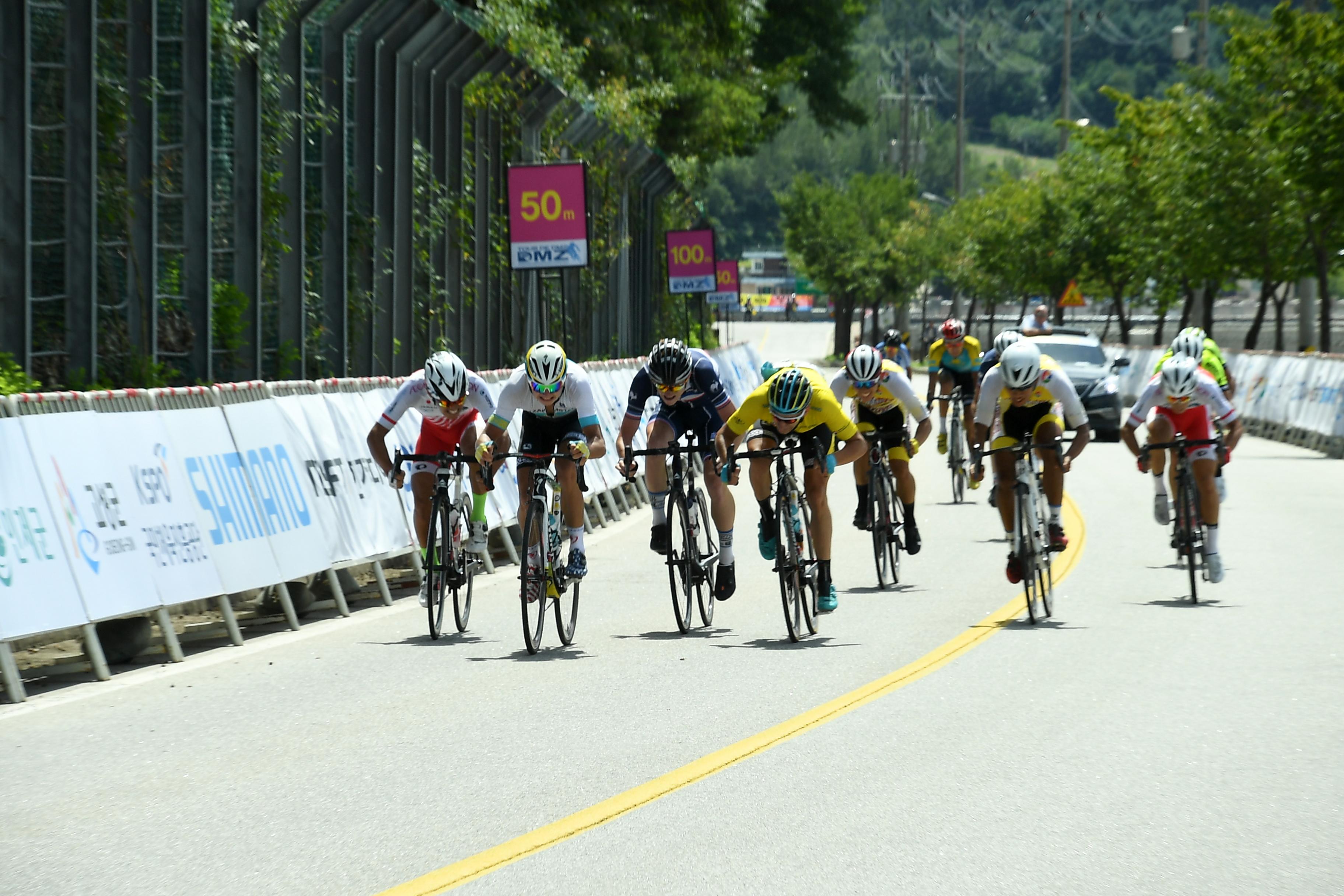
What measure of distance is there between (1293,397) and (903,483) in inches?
782

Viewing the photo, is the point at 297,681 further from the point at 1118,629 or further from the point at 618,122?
the point at 618,122

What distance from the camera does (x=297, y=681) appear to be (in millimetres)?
9766

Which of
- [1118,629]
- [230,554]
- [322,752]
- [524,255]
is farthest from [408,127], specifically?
[322,752]

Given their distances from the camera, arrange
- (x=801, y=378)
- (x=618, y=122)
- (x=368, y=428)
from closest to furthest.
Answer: (x=801, y=378)
(x=368, y=428)
(x=618, y=122)

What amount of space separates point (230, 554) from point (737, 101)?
3599 centimetres

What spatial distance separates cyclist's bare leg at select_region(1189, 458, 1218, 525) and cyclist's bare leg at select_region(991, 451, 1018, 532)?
1446 millimetres

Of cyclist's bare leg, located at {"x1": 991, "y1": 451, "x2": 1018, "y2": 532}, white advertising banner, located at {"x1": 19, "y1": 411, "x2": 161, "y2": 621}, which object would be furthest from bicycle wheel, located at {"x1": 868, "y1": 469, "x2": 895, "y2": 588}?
white advertising banner, located at {"x1": 19, "y1": 411, "x2": 161, "y2": 621}

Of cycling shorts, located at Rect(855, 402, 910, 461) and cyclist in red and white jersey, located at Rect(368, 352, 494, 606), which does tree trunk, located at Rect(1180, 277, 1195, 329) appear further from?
cyclist in red and white jersey, located at Rect(368, 352, 494, 606)

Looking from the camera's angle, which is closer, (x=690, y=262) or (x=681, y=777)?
(x=681, y=777)

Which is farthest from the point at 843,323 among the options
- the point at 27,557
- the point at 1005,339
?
the point at 27,557

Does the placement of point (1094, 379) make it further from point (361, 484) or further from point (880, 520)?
point (361, 484)

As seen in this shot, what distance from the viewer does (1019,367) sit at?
11758 millimetres

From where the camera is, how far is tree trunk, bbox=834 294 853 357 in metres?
89.5

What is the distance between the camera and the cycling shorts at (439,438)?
11.9 meters
